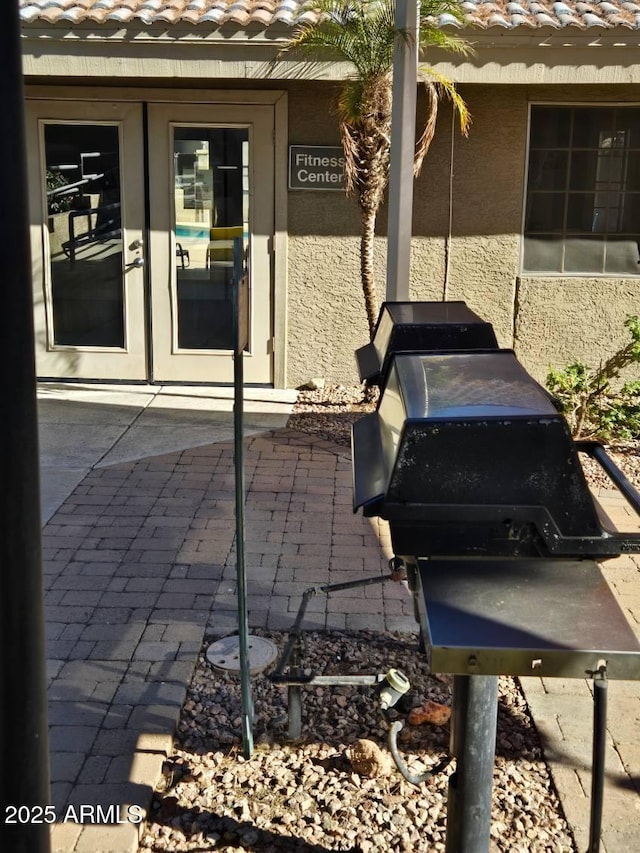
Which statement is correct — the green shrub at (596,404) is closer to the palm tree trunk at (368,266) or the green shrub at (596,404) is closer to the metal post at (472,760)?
the palm tree trunk at (368,266)

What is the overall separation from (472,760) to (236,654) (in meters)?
2.01

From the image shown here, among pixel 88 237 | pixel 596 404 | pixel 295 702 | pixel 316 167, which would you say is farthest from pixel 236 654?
pixel 88 237

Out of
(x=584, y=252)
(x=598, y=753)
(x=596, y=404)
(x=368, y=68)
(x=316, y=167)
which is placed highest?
(x=368, y=68)

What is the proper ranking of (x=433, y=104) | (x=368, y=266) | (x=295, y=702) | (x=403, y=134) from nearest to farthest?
(x=295, y=702)
(x=403, y=134)
(x=433, y=104)
(x=368, y=266)

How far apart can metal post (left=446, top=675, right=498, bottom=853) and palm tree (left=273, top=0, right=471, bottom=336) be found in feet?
19.4

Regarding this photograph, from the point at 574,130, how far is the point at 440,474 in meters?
7.53

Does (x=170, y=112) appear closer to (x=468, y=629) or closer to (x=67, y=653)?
(x=67, y=653)

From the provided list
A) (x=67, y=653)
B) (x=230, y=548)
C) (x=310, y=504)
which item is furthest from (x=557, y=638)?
(x=310, y=504)

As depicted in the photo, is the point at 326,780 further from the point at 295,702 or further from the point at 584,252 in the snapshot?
the point at 584,252

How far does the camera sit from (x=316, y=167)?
30.0 feet

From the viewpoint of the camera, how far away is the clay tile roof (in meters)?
8.16

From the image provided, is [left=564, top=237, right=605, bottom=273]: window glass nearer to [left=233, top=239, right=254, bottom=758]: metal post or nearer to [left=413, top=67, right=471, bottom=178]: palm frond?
[left=413, top=67, right=471, bottom=178]: palm frond

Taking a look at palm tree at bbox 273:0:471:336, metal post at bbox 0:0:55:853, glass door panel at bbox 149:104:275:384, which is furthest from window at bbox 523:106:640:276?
metal post at bbox 0:0:55:853

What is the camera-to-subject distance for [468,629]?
2369 mm
